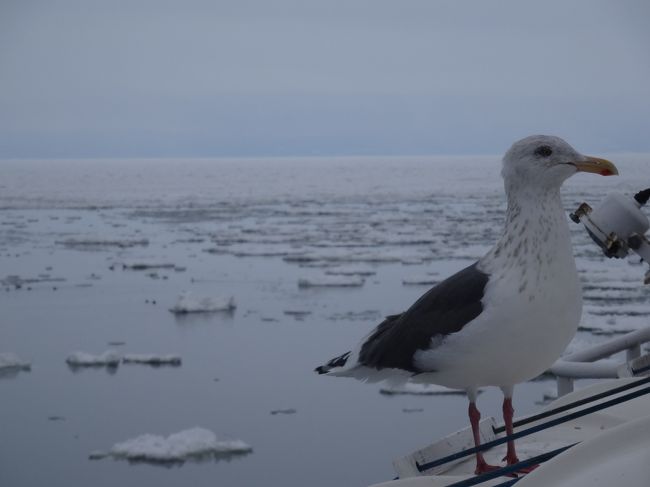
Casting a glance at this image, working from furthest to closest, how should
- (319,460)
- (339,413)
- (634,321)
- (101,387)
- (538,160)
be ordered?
1. (634,321)
2. (101,387)
3. (339,413)
4. (319,460)
5. (538,160)

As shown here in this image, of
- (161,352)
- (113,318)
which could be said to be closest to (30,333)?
(113,318)

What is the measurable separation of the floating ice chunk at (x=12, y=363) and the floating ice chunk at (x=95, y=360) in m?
0.33

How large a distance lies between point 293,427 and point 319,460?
67 cm

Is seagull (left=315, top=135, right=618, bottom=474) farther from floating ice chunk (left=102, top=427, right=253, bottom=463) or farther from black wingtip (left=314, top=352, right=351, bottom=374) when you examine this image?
floating ice chunk (left=102, top=427, right=253, bottom=463)

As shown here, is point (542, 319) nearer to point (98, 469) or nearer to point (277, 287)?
point (98, 469)

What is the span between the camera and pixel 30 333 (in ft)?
28.1

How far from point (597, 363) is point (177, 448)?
313 centimetres

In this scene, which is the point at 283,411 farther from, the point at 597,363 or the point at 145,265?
the point at 145,265

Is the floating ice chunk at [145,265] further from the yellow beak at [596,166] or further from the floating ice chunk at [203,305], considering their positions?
the yellow beak at [596,166]

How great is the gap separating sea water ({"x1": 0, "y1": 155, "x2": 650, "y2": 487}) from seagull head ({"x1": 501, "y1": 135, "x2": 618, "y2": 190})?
10.0 feet

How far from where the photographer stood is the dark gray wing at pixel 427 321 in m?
2.11

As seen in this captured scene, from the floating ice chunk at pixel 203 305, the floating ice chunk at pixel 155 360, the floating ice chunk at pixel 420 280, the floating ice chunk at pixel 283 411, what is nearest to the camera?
the floating ice chunk at pixel 283 411

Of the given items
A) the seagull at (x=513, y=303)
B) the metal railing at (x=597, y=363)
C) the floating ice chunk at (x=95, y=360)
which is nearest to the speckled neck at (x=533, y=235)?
the seagull at (x=513, y=303)

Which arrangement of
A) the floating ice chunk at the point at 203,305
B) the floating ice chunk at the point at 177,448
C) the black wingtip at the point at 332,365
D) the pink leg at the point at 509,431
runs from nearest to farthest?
1. the pink leg at the point at 509,431
2. the black wingtip at the point at 332,365
3. the floating ice chunk at the point at 177,448
4. the floating ice chunk at the point at 203,305
